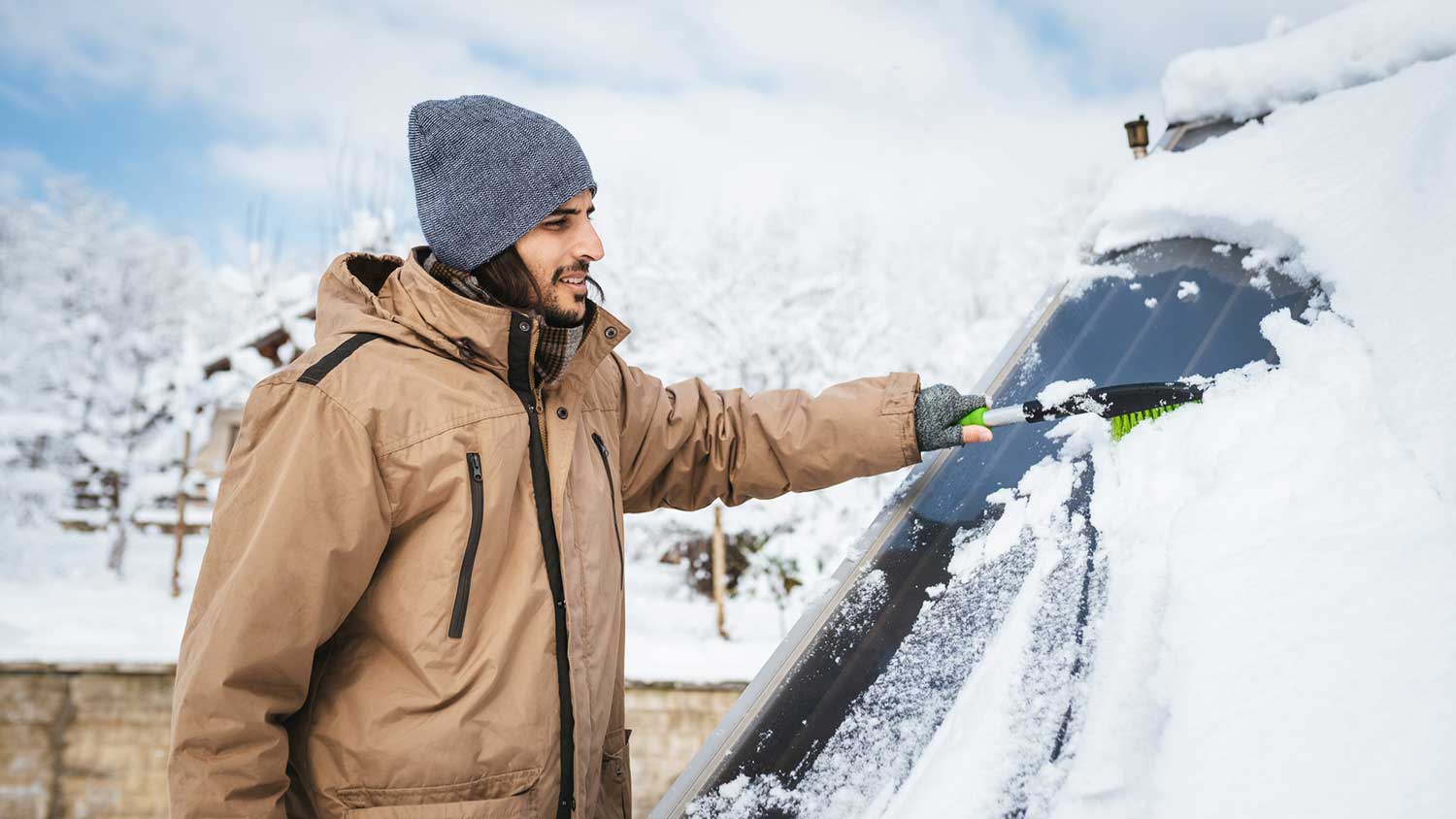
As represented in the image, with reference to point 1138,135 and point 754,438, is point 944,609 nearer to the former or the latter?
point 754,438

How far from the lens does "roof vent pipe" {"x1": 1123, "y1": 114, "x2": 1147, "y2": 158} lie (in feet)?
10.1

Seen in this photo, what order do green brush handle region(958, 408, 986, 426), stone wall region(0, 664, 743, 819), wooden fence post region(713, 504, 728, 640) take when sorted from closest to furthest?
green brush handle region(958, 408, 986, 426), stone wall region(0, 664, 743, 819), wooden fence post region(713, 504, 728, 640)

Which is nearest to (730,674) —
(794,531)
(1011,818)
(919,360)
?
(794,531)

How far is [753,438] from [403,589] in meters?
0.98

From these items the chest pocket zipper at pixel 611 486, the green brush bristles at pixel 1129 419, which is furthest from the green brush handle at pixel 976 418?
the chest pocket zipper at pixel 611 486

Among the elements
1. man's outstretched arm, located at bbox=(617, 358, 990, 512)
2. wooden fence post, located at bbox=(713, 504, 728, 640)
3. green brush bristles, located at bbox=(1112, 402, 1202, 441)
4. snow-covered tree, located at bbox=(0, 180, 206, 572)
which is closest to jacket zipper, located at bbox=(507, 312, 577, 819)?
man's outstretched arm, located at bbox=(617, 358, 990, 512)

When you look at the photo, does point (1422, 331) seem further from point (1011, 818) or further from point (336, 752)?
point (336, 752)

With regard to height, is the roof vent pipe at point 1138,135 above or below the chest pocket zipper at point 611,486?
above

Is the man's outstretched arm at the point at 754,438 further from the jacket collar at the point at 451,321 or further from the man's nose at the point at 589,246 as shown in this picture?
the jacket collar at the point at 451,321

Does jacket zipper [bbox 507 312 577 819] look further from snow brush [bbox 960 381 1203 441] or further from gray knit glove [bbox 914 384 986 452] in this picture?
snow brush [bbox 960 381 1203 441]

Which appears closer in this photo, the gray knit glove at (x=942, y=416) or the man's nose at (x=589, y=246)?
the man's nose at (x=589, y=246)

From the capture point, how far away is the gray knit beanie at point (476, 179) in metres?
1.79

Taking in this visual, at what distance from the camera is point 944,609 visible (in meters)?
1.80

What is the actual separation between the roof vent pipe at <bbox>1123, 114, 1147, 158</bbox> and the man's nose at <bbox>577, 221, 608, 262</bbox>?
217cm
